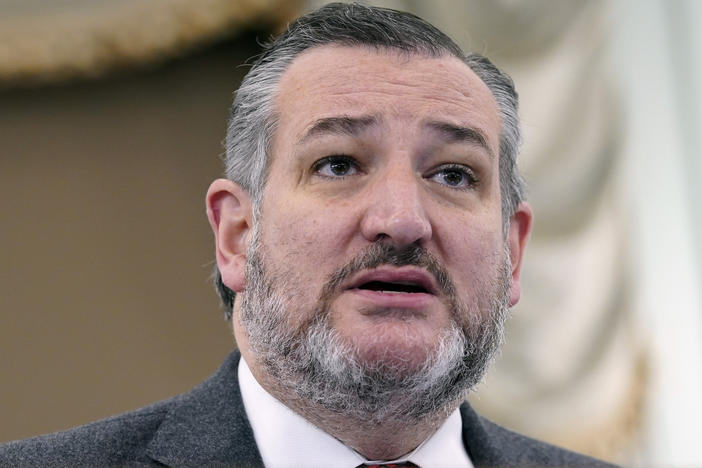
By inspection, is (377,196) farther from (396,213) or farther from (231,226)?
(231,226)

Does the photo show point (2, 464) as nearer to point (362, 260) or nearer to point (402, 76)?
point (362, 260)

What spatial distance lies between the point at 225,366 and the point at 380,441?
1.08 ft

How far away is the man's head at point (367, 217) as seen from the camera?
168 cm

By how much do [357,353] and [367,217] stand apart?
20 cm

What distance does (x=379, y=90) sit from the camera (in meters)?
1.79

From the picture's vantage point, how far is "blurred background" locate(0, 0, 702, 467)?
292cm

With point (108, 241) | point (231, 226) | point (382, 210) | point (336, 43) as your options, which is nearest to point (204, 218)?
point (108, 241)

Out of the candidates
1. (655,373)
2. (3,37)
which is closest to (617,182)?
(655,373)

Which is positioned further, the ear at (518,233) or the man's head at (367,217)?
the ear at (518,233)

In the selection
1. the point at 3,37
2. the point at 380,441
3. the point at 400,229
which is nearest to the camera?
the point at 400,229

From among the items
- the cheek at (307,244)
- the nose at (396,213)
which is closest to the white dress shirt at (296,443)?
the cheek at (307,244)

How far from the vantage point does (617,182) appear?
10.7 feet

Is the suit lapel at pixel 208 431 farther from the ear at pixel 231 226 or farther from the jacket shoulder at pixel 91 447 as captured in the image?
the ear at pixel 231 226

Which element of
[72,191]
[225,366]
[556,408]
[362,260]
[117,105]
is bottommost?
[556,408]
